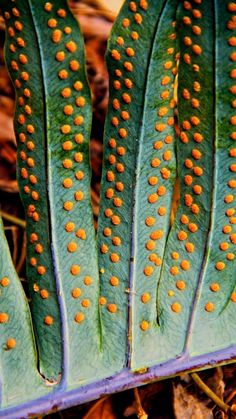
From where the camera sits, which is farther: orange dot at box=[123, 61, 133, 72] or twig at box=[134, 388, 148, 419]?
twig at box=[134, 388, 148, 419]

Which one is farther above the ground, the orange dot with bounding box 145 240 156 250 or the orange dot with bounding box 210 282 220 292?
the orange dot with bounding box 145 240 156 250

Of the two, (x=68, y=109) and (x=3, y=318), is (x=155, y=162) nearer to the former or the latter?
(x=68, y=109)

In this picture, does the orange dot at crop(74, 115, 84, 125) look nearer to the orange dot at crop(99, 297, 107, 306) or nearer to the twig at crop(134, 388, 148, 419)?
the orange dot at crop(99, 297, 107, 306)

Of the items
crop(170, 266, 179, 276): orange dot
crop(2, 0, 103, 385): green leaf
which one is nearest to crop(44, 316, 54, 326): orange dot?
crop(2, 0, 103, 385): green leaf

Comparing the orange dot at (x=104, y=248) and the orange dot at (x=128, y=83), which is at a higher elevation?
the orange dot at (x=128, y=83)

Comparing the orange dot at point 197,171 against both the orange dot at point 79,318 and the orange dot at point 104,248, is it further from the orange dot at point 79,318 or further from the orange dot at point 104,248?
the orange dot at point 79,318

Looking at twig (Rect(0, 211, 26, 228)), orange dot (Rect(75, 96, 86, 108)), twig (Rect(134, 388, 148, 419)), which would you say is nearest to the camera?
orange dot (Rect(75, 96, 86, 108))

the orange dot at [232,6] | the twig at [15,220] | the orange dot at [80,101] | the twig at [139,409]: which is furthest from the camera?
the twig at [15,220]

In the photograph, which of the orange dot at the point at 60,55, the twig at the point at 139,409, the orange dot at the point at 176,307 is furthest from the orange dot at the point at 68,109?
the twig at the point at 139,409

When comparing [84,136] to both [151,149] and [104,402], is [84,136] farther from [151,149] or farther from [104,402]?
[104,402]
